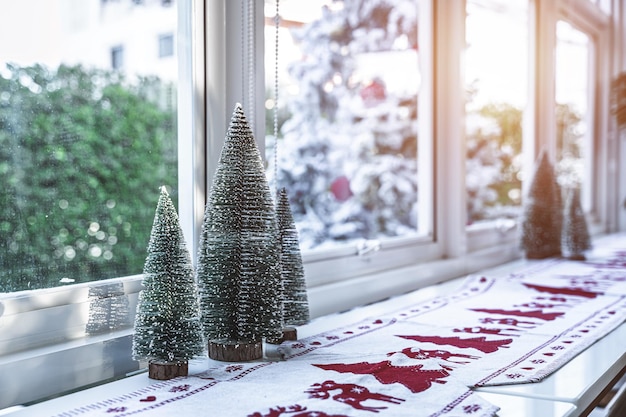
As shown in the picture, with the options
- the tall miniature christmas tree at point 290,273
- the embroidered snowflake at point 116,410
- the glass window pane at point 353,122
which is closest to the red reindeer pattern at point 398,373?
the tall miniature christmas tree at point 290,273

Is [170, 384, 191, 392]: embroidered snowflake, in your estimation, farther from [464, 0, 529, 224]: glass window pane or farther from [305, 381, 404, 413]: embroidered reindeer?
[464, 0, 529, 224]: glass window pane

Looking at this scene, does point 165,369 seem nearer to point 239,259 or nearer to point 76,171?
point 239,259

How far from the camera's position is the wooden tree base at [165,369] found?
960 mm

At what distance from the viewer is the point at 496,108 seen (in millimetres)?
2680

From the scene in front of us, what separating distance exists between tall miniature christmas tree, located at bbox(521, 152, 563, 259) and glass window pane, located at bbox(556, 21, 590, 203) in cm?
72

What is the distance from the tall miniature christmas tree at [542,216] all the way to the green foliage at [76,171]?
1.29 meters

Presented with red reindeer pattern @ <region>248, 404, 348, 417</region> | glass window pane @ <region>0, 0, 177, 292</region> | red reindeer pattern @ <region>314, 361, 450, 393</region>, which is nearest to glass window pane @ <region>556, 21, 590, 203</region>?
glass window pane @ <region>0, 0, 177, 292</region>

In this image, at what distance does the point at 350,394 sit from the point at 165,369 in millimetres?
247

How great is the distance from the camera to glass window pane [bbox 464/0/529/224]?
2.49 m

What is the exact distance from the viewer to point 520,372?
1.01 meters

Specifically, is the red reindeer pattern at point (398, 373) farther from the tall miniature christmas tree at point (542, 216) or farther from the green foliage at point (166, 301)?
the tall miniature christmas tree at point (542, 216)

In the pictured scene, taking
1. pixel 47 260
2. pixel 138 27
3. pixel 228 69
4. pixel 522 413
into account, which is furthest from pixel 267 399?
pixel 138 27

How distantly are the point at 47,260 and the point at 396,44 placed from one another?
181cm

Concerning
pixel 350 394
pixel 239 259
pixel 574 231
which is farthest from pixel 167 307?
pixel 574 231
